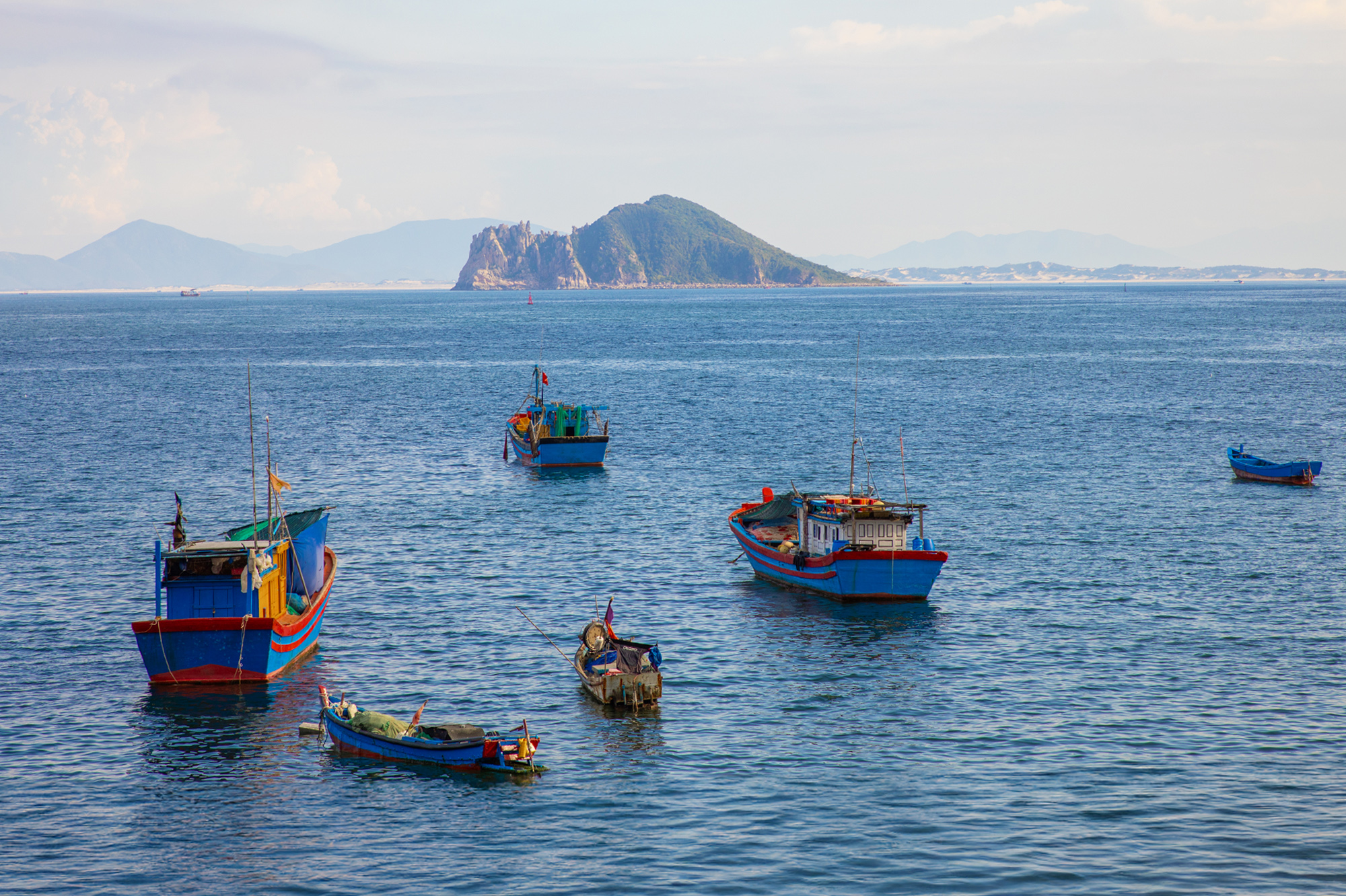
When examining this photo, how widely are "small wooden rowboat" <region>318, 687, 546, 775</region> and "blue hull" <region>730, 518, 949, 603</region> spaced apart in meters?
18.2

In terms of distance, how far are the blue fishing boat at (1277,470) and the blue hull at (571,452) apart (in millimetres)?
40944

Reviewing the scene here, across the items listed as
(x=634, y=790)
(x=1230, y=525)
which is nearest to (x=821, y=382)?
(x=1230, y=525)

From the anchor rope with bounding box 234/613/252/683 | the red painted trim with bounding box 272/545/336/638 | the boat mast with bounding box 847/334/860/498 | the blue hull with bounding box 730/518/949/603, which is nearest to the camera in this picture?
the anchor rope with bounding box 234/613/252/683

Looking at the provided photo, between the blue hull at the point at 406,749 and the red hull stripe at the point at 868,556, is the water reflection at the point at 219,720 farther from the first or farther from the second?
the red hull stripe at the point at 868,556

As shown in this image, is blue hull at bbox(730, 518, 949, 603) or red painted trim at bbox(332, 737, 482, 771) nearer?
red painted trim at bbox(332, 737, 482, 771)

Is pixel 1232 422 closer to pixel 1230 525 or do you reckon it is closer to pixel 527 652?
pixel 1230 525

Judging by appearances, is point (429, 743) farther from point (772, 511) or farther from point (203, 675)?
point (772, 511)

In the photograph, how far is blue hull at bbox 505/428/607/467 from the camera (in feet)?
255

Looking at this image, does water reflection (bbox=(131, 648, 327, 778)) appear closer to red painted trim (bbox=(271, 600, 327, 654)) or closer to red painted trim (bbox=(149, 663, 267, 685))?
red painted trim (bbox=(149, 663, 267, 685))

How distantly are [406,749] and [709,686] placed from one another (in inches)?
411

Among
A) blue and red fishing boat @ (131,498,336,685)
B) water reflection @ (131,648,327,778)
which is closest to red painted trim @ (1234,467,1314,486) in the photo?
water reflection @ (131,648,327,778)

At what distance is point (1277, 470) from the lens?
228 ft

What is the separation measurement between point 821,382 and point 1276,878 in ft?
361

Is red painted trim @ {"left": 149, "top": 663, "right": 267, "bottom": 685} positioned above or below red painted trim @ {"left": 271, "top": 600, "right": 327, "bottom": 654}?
below
